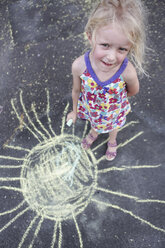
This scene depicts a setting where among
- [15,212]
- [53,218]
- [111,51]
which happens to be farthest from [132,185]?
[111,51]

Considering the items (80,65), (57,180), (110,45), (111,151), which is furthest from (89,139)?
(110,45)

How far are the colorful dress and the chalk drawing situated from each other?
1.58ft

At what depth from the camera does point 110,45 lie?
1235mm

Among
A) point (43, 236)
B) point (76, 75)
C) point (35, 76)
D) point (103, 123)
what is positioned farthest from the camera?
point (35, 76)

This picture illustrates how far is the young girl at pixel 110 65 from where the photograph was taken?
3.91 feet

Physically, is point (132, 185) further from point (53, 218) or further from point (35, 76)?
point (35, 76)

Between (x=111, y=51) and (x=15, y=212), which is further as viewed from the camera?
(x=15, y=212)

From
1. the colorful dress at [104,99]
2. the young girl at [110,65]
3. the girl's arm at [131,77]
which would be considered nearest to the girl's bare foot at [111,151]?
the young girl at [110,65]

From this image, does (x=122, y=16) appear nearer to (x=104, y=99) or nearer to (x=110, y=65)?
(x=110, y=65)

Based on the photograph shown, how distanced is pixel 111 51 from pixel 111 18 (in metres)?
0.17

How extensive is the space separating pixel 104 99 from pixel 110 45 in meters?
0.44

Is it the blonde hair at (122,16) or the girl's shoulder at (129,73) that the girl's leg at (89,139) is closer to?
the girl's shoulder at (129,73)

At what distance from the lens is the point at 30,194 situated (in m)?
2.10

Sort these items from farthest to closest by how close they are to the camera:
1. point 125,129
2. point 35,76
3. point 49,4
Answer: point 49,4 → point 35,76 → point 125,129
